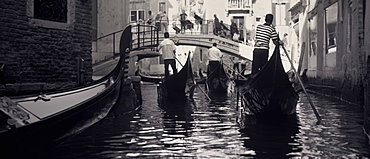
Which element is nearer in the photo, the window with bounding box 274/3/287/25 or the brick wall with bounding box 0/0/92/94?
the brick wall with bounding box 0/0/92/94

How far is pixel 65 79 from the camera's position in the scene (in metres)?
6.77

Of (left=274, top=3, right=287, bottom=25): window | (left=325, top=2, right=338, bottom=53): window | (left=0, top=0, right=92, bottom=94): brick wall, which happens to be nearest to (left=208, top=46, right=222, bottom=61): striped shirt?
(left=325, top=2, right=338, bottom=53): window

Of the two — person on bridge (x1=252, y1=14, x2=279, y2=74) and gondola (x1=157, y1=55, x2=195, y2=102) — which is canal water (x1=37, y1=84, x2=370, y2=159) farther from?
gondola (x1=157, y1=55, x2=195, y2=102)

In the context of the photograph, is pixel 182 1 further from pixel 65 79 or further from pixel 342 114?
pixel 342 114

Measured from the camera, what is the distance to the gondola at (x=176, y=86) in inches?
A: 261

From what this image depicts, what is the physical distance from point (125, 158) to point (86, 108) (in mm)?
780

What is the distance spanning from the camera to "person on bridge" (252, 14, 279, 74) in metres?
5.03

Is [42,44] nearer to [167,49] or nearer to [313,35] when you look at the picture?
[167,49]

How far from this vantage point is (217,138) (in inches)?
131

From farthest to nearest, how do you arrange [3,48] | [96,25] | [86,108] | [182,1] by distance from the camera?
1. [182,1]
2. [96,25]
3. [3,48]
4. [86,108]

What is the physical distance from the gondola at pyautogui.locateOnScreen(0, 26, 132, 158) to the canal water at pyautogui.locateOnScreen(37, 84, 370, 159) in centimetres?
10

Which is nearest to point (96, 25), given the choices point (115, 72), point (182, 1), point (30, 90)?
point (30, 90)

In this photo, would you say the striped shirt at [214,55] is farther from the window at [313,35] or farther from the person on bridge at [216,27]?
the person on bridge at [216,27]

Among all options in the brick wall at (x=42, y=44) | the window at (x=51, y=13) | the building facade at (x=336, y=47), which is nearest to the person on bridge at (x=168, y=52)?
the brick wall at (x=42, y=44)
